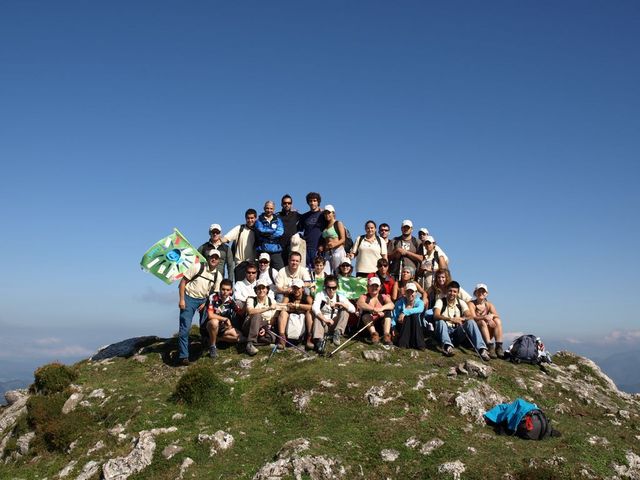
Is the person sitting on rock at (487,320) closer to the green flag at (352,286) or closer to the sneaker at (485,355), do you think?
the sneaker at (485,355)

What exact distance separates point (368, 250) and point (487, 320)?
5.72 meters

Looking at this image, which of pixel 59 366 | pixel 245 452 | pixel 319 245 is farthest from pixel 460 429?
pixel 59 366

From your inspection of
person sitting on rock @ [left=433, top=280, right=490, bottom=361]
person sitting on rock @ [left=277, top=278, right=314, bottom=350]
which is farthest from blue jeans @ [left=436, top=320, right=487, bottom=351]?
person sitting on rock @ [left=277, top=278, right=314, bottom=350]

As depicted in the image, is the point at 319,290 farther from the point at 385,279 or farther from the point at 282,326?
the point at 385,279

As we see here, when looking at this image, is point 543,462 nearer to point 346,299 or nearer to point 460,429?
point 460,429

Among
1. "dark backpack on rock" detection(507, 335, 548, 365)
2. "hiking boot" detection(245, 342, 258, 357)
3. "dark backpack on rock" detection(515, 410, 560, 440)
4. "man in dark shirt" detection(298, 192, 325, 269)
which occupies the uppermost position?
"man in dark shirt" detection(298, 192, 325, 269)

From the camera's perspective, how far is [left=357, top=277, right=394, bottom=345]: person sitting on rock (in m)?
20.2

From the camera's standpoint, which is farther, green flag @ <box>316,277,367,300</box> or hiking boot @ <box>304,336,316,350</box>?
green flag @ <box>316,277,367,300</box>

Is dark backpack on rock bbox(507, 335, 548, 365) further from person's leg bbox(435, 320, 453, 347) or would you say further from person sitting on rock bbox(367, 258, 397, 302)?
person sitting on rock bbox(367, 258, 397, 302)

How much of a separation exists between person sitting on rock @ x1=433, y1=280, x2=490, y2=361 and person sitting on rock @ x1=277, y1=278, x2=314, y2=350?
5180mm

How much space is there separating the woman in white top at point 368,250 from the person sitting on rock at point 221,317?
18.9 feet

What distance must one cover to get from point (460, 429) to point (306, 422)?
4.53 m

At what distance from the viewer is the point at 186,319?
19094 millimetres

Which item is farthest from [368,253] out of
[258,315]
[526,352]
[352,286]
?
[526,352]
